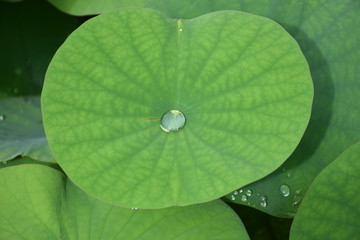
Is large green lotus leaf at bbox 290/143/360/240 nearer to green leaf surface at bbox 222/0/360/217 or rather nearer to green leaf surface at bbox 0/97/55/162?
green leaf surface at bbox 222/0/360/217

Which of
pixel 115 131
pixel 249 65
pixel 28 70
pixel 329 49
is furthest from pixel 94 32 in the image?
pixel 28 70

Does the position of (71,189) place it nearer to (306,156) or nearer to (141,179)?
(141,179)

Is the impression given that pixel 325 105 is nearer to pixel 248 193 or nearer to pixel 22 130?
pixel 248 193

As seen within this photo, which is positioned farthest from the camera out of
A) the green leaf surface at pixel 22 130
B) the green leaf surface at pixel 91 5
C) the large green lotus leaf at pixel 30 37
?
the large green lotus leaf at pixel 30 37

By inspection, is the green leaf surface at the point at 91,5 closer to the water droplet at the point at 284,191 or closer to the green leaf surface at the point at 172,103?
the green leaf surface at the point at 172,103

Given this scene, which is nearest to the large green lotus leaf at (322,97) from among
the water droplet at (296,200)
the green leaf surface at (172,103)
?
the water droplet at (296,200)

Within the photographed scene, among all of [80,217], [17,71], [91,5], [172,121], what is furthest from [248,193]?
[17,71]
